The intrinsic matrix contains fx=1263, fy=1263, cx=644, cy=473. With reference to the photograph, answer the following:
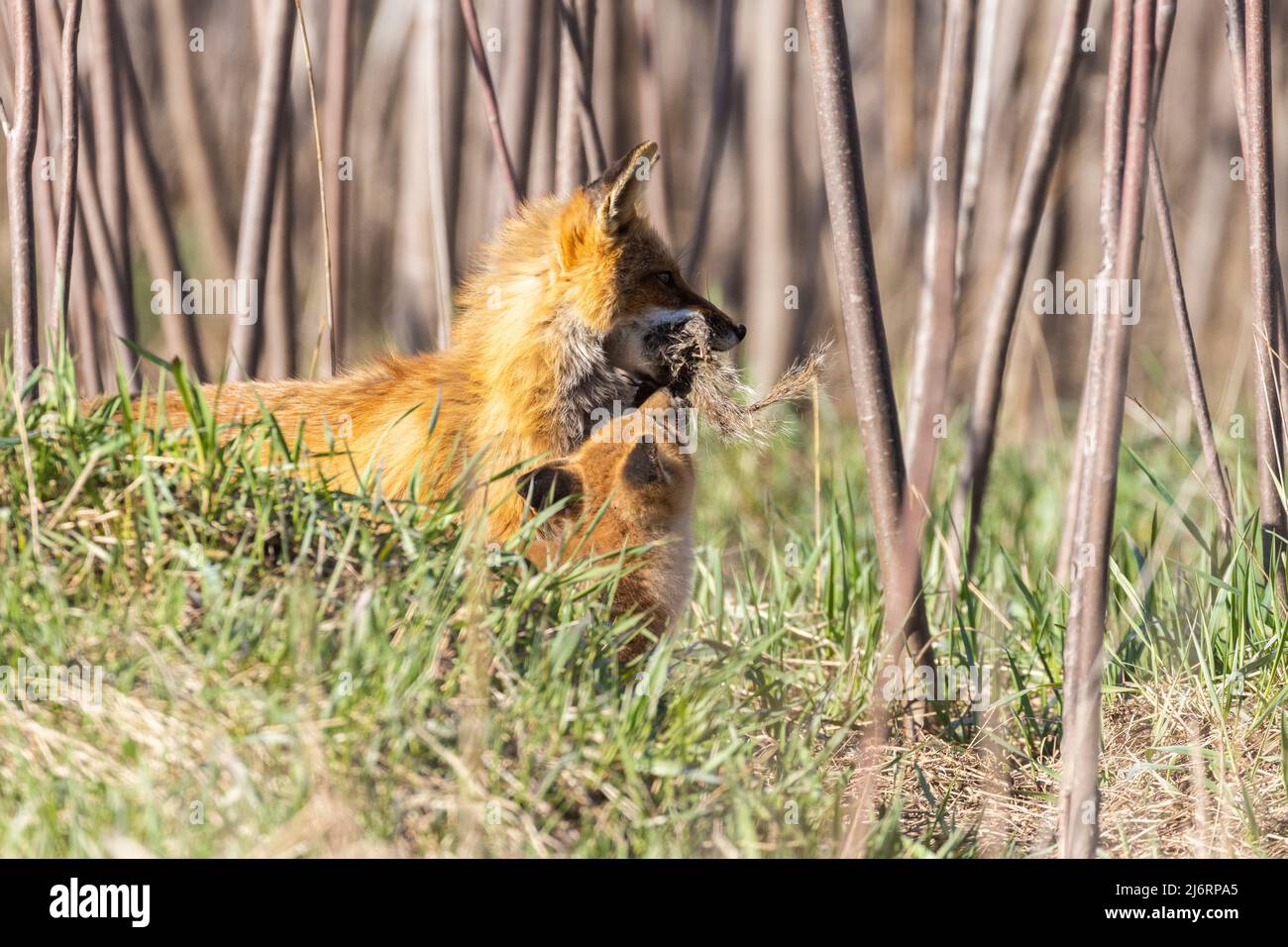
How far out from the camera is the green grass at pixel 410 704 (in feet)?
8.63

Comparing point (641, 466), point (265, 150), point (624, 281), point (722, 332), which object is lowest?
point (641, 466)

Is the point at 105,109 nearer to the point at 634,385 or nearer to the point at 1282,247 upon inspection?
the point at 634,385

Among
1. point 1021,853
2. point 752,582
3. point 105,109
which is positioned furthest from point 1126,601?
point 105,109

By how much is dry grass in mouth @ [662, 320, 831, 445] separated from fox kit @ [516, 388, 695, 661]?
338 mm

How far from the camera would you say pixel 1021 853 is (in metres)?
3.42

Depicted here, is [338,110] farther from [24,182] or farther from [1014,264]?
[1014,264]

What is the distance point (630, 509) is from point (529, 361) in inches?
31.0

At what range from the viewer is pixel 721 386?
176 inches

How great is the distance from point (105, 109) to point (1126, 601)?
15.2 feet

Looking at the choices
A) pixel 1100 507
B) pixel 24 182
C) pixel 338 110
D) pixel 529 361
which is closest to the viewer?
pixel 1100 507

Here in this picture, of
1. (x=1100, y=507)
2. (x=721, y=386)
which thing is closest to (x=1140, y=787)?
(x=1100, y=507)

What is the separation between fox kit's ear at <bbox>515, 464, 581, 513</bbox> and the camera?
3777 mm

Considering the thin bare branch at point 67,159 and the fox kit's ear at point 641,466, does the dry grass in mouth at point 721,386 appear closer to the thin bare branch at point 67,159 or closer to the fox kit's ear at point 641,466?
the fox kit's ear at point 641,466

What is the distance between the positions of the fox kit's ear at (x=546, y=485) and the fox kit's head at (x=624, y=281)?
827mm
